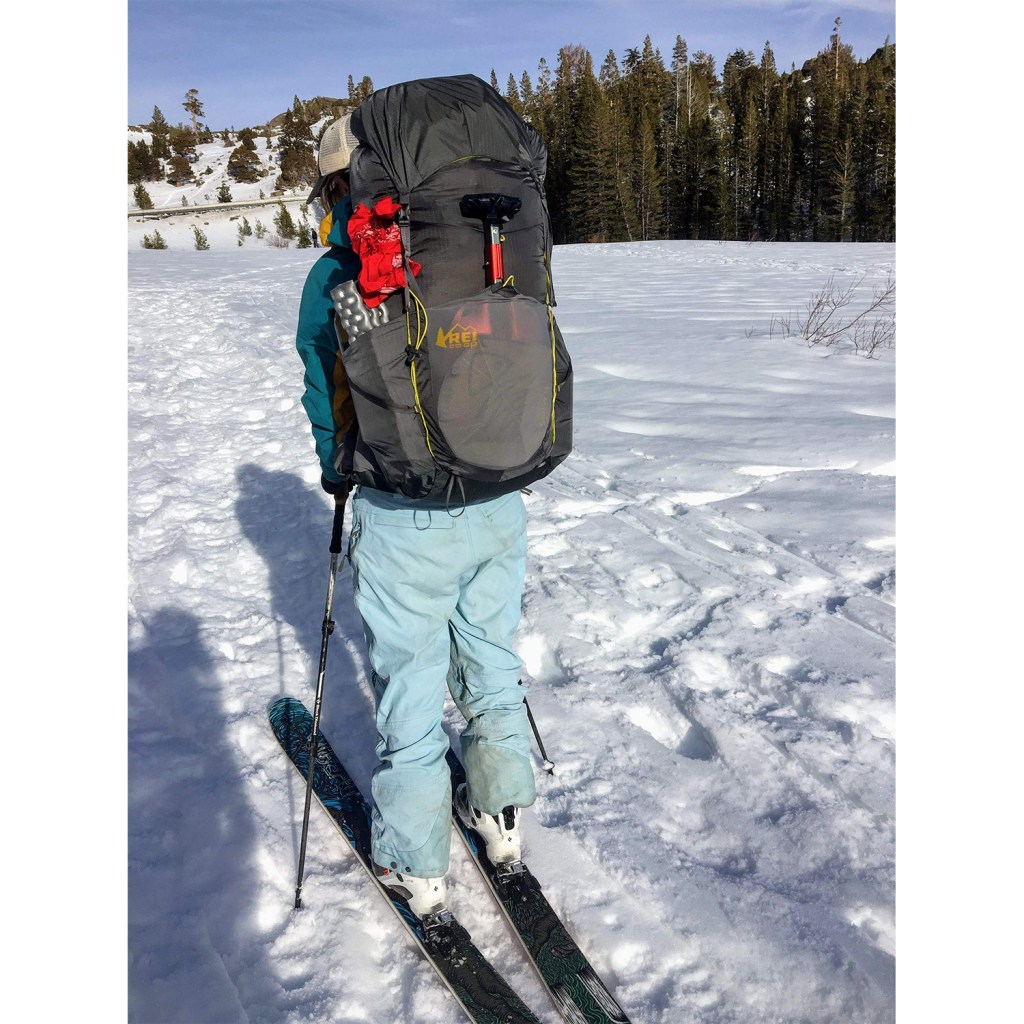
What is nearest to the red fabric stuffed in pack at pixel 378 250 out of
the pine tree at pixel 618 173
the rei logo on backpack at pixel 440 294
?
the rei logo on backpack at pixel 440 294

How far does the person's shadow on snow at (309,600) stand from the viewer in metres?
2.75

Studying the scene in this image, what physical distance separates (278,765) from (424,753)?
2.84 ft

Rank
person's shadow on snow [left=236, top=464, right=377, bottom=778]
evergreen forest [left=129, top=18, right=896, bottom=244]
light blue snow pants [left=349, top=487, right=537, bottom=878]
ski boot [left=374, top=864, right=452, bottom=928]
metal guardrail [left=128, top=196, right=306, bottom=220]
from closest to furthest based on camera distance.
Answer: light blue snow pants [left=349, top=487, right=537, bottom=878] → ski boot [left=374, top=864, right=452, bottom=928] → person's shadow on snow [left=236, top=464, right=377, bottom=778] → metal guardrail [left=128, top=196, right=306, bottom=220] → evergreen forest [left=129, top=18, right=896, bottom=244]

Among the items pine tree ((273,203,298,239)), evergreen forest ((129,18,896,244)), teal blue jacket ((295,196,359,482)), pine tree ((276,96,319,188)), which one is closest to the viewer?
teal blue jacket ((295,196,359,482))

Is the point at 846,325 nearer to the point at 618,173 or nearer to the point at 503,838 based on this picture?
the point at 503,838

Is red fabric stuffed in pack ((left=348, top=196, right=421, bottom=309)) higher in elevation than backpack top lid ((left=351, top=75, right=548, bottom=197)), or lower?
lower

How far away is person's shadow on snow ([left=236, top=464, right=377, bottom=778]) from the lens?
275cm

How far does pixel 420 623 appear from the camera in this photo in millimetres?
1851

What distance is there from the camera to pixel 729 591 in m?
3.29

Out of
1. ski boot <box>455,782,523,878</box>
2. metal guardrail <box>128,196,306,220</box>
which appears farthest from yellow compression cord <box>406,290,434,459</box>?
metal guardrail <box>128,196,306,220</box>

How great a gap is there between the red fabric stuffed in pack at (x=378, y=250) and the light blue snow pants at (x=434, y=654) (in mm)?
496

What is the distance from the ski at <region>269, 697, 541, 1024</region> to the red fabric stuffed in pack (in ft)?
5.15

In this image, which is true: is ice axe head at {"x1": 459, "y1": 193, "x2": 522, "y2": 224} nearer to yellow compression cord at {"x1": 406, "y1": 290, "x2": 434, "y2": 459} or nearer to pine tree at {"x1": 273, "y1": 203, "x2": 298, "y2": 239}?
yellow compression cord at {"x1": 406, "y1": 290, "x2": 434, "y2": 459}

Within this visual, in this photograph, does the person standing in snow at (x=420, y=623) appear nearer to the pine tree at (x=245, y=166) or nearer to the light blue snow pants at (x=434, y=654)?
the light blue snow pants at (x=434, y=654)
